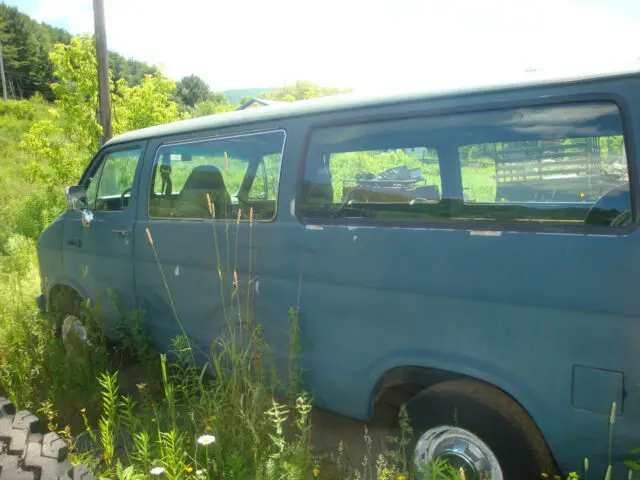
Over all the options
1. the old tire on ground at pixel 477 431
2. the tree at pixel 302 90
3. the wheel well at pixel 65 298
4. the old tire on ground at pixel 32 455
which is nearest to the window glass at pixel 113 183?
the wheel well at pixel 65 298

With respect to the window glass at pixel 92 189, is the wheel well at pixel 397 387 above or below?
below

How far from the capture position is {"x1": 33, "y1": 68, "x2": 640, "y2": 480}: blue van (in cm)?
183

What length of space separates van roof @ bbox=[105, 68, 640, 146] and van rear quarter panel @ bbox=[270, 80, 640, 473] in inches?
1.5

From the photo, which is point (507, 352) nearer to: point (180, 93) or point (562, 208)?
point (562, 208)

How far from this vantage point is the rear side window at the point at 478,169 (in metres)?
1.89

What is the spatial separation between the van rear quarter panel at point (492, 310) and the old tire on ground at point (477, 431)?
107 millimetres

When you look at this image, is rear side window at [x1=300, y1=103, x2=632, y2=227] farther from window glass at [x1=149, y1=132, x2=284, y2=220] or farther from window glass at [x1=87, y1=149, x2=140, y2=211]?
window glass at [x1=87, y1=149, x2=140, y2=211]

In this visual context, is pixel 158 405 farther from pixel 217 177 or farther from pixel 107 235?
pixel 217 177

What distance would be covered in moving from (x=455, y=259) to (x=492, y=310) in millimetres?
254

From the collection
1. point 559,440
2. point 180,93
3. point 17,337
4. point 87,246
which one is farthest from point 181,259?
point 180,93

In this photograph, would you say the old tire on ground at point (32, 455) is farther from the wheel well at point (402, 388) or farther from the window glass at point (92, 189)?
the window glass at point (92, 189)

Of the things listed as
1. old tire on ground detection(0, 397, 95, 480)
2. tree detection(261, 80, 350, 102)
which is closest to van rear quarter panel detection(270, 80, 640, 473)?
old tire on ground detection(0, 397, 95, 480)

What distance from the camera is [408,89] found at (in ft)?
7.83

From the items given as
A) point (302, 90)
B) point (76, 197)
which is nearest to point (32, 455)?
point (76, 197)
